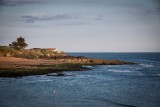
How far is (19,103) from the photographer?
22047 mm

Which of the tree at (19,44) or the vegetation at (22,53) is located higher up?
the tree at (19,44)

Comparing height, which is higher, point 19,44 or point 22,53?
point 19,44

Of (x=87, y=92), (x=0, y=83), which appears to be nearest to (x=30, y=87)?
(x=0, y=83)

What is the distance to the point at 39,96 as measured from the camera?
25.3m

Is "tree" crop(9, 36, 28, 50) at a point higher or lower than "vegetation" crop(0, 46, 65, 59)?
higher

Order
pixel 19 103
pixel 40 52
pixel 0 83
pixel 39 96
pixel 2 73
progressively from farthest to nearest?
1. pixel 40 52
2. pixel 2 73
3. pixel 0 83
4. pixel 39 96
5. pixel 19 103

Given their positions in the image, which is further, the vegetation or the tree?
the tree

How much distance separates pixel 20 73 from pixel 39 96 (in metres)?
16.3

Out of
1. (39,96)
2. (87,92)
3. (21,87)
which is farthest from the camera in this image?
(21,87)

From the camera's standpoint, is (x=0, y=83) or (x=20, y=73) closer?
(x=0, y=83)

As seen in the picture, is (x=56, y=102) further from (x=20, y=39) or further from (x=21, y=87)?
(x=20, y=39)

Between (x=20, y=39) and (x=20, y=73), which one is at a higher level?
(x=20, y=39)

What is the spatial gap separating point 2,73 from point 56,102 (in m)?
19.0

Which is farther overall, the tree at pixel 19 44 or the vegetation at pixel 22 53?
the tree at pixel 19 44
